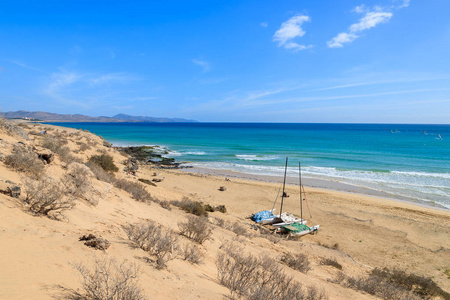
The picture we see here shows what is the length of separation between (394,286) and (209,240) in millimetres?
6389

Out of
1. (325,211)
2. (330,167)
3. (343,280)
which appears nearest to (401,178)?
(330,167)

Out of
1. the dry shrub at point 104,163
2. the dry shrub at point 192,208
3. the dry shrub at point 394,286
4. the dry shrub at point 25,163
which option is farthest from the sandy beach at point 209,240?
the dry shrub at point 104,163

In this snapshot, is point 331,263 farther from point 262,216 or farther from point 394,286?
point 262,216

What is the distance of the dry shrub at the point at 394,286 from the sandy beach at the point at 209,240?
0.46 m

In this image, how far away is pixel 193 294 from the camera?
151 inches

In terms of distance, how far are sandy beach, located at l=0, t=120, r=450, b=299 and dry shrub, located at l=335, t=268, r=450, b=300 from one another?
460 mm

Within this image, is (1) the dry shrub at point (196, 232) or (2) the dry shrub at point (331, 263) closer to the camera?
(1) the dry shrub at point (196, 232)

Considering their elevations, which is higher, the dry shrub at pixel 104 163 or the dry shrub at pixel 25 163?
the dry shrub at pixel 25 163

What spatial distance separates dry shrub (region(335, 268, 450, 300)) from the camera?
6.87 meters

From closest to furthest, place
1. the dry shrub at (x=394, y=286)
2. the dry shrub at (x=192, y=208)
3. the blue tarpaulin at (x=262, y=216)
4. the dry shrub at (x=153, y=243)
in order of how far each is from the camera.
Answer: the dry shrub at (x=153, y=243), the dry shrub at (x=394, y=286), the dry shrub at (x=192, y=208), the blue tarpaulin at (x=262, y=216)

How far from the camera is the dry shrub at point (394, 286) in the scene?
22.5ft

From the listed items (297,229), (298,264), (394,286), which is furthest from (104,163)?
(394,286)

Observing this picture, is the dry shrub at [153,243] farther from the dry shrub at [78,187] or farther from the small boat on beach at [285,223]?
the small boat on beach at [285,223]

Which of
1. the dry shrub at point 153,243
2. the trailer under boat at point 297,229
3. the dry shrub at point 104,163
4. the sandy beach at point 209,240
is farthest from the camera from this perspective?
the dry shrub at point 104,163
